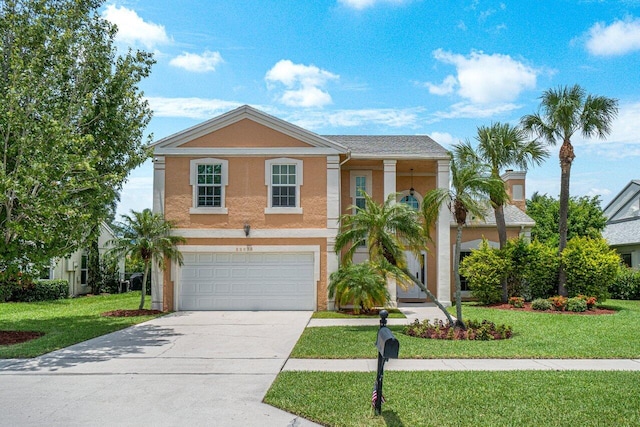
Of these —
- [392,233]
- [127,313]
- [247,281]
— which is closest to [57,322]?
[127,313]

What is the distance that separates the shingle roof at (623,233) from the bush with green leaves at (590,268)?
9025 mm

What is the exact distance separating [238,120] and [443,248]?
8769mm

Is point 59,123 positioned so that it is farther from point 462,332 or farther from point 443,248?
point 443,248

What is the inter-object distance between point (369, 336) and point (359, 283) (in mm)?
4504

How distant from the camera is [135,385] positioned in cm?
827

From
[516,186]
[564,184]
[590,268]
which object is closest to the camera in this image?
[590,268]

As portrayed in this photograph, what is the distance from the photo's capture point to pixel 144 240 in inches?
698

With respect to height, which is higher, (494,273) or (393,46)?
(393,46)

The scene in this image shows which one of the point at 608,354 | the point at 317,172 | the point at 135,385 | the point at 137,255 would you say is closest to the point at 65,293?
the point at 137,255

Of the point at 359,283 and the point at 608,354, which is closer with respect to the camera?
the point at 608,354

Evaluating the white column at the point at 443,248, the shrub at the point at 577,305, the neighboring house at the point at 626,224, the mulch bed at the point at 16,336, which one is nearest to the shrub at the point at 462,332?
the shrub at the point at 577,305

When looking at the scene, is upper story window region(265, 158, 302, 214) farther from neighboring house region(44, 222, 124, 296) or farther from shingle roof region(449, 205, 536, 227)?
neighboring house region(44, 222, 124, 296)

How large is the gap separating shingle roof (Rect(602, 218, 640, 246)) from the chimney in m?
6.57

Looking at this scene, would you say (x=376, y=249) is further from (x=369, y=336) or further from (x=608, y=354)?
(x=608, y=354)
